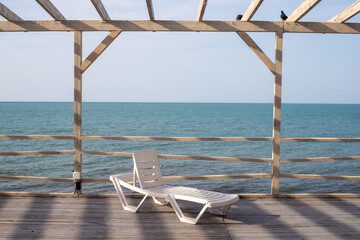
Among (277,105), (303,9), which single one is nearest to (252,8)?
(303,9)

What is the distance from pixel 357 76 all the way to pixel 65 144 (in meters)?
33.1

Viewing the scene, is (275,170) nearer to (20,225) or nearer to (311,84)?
(20,225)

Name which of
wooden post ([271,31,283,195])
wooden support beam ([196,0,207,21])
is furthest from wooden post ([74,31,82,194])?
wooden post ([271,31,283,195])

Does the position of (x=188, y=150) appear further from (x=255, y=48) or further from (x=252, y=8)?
(x=252, y=8)

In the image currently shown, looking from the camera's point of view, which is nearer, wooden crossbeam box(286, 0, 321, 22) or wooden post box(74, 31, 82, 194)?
wooden crossbeam box(286, 0, 321, 22)

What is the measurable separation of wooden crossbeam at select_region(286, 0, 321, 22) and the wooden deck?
2187 mm

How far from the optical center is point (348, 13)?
4309mm

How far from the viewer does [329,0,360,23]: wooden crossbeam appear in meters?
4.08

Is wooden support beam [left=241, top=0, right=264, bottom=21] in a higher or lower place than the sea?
higher

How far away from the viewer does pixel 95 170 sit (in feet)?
51.7

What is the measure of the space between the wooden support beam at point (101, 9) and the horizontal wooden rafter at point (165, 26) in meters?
0.08

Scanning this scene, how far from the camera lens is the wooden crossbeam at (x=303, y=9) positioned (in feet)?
12.6

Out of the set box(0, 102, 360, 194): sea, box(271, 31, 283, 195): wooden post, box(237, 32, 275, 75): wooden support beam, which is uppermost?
box(237, 32, 275, 75): wooden support beam

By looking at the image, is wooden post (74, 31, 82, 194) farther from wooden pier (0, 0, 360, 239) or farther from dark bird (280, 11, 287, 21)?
dark bird (280, 11, 287, 21)
